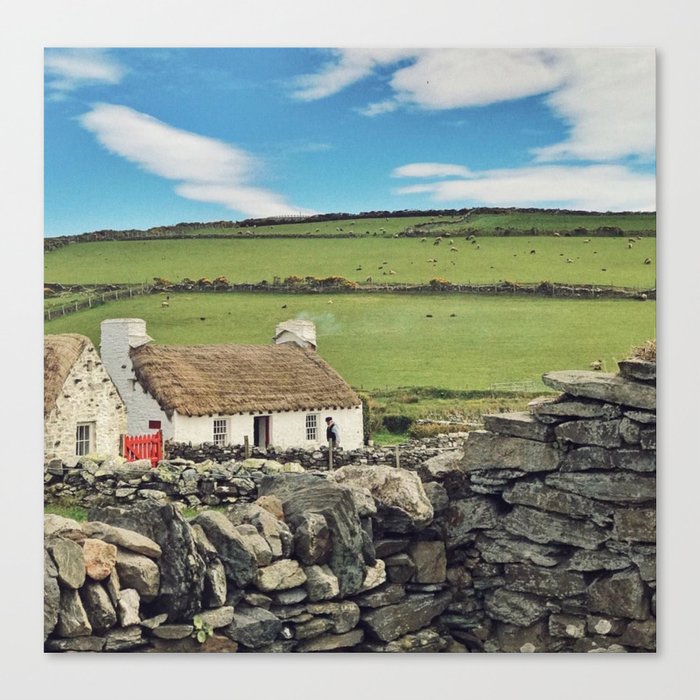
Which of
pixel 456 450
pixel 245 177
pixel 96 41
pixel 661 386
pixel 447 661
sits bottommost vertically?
pixel 447 661

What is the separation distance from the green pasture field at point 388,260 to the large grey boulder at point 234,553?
5.78ft

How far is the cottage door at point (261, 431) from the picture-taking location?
718 cm

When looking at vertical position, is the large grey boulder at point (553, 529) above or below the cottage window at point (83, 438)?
below

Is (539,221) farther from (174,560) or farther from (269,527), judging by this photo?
(174,560)

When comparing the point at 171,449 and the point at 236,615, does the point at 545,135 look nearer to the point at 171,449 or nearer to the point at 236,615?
the point at 171,449

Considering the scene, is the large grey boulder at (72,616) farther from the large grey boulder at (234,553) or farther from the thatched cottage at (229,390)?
the thatched cottage at (229,390)

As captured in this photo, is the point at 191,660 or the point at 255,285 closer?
the point at 191,660

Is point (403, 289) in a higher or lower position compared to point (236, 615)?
higher

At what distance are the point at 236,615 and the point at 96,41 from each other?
3.77m

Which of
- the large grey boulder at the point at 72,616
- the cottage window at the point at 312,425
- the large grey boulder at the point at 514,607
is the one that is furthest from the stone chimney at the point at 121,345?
the large grey boulder at the point at 514,607

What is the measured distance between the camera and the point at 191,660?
6754mm

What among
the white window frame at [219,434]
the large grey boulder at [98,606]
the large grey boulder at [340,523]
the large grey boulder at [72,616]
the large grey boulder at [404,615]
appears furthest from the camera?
the white window frame at [219,434]

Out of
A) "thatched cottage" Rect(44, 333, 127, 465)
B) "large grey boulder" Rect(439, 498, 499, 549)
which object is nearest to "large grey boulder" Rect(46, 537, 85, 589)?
"thatched cottage" Rect(44, 333, 127, 465)

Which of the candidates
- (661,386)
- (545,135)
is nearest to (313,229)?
(545,135)
